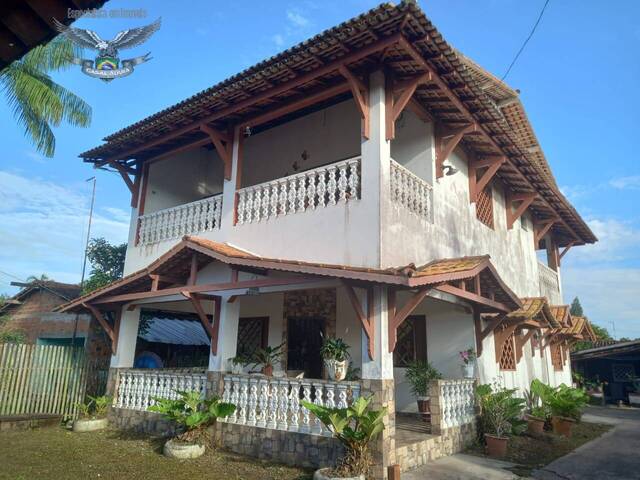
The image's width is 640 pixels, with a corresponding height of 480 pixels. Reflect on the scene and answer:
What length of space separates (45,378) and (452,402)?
882 centimetres

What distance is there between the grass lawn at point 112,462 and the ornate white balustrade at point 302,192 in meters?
4.28

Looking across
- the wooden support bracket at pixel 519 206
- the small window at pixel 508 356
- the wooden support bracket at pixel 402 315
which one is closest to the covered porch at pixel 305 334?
the wooden support bracket at pixel 402 315

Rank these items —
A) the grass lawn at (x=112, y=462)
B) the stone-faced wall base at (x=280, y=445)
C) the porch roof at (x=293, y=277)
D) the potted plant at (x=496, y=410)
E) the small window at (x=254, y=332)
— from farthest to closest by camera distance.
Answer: the small window at (x=254, y=332) < the potted plant at (x=496, y=410) < the stone-faced wall base at (x=280, y=445) < the grass lawn at (x=112, y=462) < the porch roof at (x=293, y=277)

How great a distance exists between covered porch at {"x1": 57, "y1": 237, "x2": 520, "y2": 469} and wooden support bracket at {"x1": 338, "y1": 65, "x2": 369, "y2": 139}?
8.64 feet

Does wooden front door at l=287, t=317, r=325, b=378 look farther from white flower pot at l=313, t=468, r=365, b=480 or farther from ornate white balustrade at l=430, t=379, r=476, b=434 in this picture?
white flower pot at l=313, t=468, r=365, b=480

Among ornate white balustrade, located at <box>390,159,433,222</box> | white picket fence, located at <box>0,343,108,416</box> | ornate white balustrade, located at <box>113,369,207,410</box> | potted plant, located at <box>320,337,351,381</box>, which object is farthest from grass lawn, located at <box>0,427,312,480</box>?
ornate white balustrade, located at <box>390,159,433,222</box>

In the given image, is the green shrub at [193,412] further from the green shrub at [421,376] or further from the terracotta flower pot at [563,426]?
the terracotta flower pot at [563,426]

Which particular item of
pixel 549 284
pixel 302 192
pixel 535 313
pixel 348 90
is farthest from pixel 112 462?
pixel 549 284

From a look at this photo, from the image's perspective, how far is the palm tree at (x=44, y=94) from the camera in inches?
494

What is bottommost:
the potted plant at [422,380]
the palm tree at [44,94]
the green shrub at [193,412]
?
the green shrub at [193,412]

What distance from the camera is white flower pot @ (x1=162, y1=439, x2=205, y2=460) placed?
7531 millimetres

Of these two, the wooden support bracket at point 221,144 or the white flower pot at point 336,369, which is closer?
the white flower pot at point 336,369

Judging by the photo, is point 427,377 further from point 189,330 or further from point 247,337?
point 189,330

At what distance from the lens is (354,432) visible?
6109 mm
